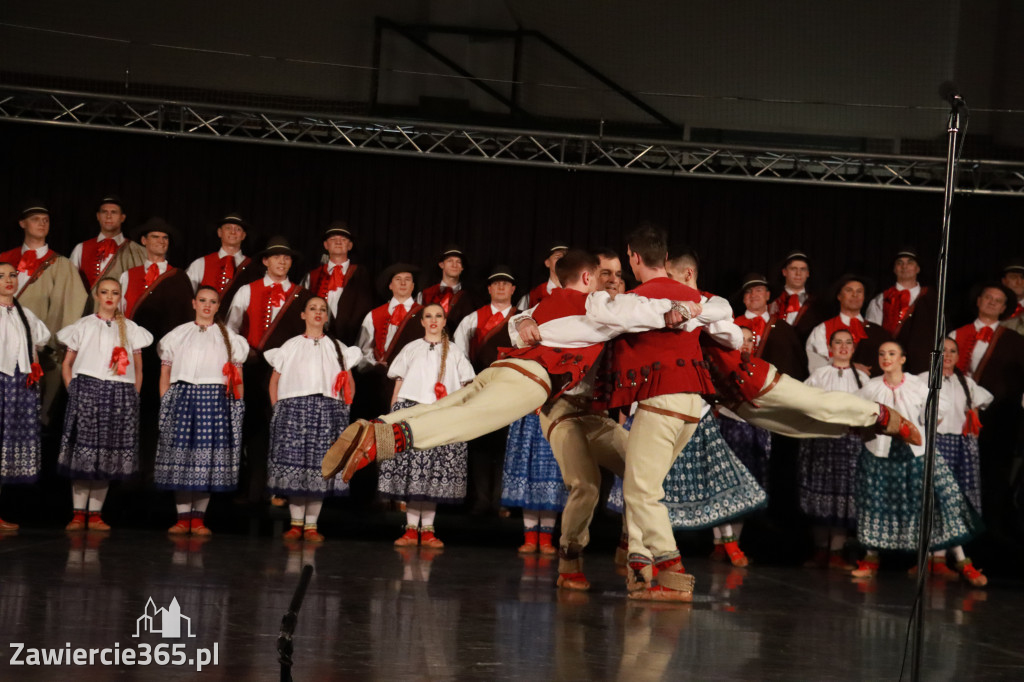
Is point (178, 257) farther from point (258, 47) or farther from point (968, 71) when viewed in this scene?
point (968, 71)

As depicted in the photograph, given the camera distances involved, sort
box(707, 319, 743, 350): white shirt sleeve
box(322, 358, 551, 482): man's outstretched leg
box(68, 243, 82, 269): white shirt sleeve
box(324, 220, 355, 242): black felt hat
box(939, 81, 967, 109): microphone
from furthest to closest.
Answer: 1. box(324, 220, 355, 242): black felt hat
2. box(68, 243, 82, 269): white shirt sleeve
3. box(707, 319, 743, 350): white shirt sleeve
4. box(322, 358, 551, 482): man's outstretched leg
5. box(939, 81, 967, 109): microphone

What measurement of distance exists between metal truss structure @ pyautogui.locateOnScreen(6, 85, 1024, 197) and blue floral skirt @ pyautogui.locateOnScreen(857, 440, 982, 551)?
1.90 meters

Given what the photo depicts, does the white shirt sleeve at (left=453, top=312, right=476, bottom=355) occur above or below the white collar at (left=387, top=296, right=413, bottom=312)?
below

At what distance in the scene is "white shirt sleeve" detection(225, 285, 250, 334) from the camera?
22.8ft

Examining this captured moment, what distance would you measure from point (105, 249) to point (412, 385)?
7.77 ft

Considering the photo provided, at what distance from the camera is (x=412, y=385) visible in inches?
252

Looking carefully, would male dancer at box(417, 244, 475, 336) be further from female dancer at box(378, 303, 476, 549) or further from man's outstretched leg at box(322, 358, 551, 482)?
man's outstretched leg at box(322, 358, 551, 482)

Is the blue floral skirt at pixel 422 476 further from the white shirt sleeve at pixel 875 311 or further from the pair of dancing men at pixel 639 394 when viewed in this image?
the white shirt sleeve at pixel 875 311

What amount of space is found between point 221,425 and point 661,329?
2904 mm

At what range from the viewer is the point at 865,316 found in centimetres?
768

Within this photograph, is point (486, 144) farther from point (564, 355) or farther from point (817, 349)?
point (564, 355)

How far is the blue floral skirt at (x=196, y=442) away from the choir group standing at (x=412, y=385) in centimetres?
1

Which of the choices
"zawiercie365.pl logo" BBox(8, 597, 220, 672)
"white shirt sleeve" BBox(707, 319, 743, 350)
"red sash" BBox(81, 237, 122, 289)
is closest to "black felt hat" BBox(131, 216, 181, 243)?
"red sash" BBox(81, 237, 122, 289)

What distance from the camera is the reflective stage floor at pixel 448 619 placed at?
A: 3207mm
